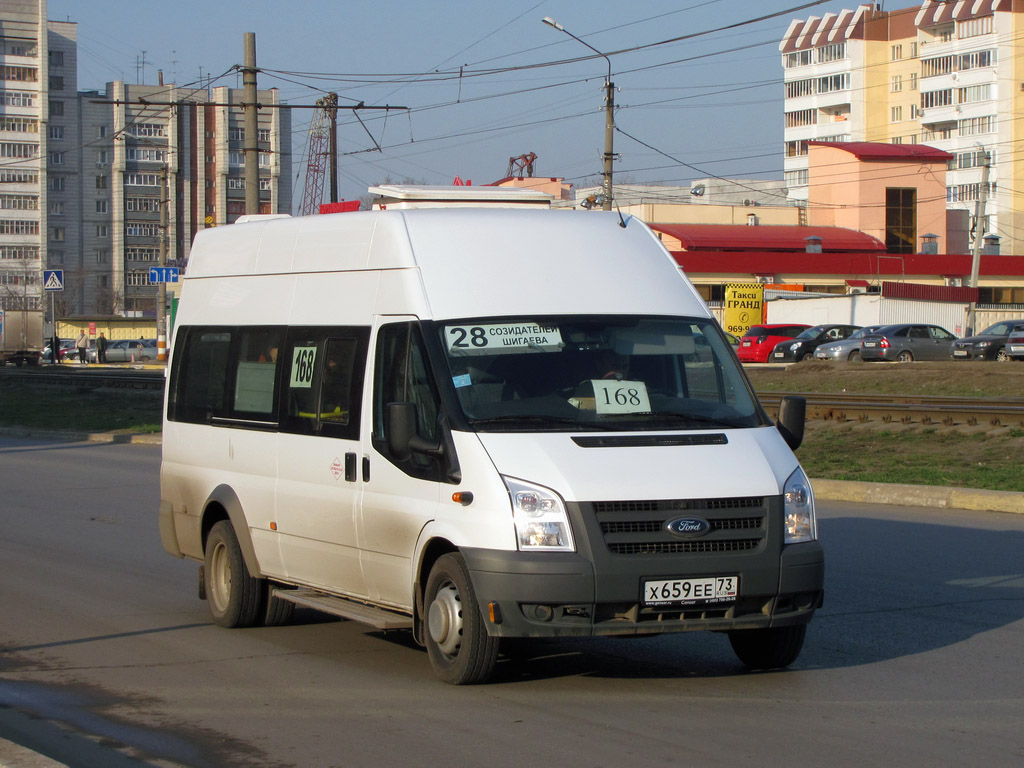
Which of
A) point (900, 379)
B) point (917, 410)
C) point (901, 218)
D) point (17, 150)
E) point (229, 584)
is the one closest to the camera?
point (229, 584)

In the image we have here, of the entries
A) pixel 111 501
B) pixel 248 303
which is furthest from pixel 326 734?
pixel 111 501

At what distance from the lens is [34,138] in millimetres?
129375

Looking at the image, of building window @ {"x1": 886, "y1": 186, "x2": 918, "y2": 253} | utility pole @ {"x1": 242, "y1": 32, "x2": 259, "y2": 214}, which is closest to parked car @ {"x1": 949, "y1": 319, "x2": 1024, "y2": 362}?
utility pole @ {"x1": 242, "y1": 32, "x2": 259, "y2": 214}

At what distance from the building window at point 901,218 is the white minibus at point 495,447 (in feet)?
230

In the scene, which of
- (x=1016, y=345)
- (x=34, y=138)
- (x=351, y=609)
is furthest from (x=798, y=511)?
(x=34, y=138)

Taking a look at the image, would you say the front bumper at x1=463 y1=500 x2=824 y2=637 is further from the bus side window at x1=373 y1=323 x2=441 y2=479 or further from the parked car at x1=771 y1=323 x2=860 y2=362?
the parked car at x1=771 y1=323 x2=860 y2=362

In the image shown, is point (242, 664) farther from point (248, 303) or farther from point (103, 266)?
point (103, 266)

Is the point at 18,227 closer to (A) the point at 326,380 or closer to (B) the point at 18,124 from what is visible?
(B) the point at 18,124

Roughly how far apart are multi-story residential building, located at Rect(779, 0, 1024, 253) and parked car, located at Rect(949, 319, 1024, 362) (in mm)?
60606

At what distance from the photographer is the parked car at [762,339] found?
4694 centimetres

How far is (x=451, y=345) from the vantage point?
258 inches

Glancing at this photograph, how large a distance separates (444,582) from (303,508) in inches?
53.5

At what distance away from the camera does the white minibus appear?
5941 millimetres

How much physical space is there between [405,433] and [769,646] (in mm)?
2143
